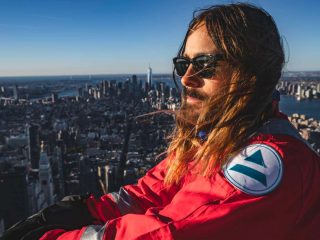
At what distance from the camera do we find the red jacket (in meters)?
0.50

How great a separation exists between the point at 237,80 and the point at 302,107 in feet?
98.6

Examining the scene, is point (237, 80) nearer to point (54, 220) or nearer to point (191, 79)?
point (191, 79)

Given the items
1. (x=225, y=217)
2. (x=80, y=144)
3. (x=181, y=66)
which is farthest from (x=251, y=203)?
(x=80, y=144)

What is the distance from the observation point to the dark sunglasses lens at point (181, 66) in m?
0.80

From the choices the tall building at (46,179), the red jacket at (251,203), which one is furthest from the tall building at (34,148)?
the red jacket at (251,203)

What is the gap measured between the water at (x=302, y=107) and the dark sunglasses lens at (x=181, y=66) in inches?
965

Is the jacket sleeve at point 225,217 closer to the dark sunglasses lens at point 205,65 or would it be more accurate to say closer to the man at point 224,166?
the man at point 224,166

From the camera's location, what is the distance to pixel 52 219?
818 millimetres

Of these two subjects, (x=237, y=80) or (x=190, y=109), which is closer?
(x=237, y=80)

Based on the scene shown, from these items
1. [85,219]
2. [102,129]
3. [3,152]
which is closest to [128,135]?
[102,129]

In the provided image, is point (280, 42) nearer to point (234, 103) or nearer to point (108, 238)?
point (234, 103)

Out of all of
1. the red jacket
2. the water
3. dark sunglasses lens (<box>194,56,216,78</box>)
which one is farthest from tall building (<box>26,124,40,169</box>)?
the red jacket

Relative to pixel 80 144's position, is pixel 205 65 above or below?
above

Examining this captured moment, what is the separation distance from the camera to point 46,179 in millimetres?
15180
